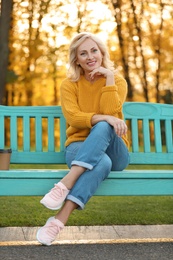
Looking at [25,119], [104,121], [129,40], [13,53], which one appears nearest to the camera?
[104,121]

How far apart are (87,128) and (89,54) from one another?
49 cm

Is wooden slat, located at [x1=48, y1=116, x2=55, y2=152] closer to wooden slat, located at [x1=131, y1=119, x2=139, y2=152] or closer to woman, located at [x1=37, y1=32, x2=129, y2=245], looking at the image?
woman, located at [x1=37, y1=32, x2=129, y2=245]

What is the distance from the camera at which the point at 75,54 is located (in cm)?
345

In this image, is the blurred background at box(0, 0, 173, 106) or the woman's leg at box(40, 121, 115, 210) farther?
the blurred background at box(0, 0, 173, 106)

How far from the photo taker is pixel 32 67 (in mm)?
15766

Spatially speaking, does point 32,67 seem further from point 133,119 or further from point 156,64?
point 133,119

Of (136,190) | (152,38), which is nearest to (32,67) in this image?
(152,38)

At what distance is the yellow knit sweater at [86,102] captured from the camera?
3225 millimetres

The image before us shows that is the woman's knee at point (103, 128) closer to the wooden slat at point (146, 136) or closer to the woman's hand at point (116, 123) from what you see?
the woman's hand at point (116, 123)

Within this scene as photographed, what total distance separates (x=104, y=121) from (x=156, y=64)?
43.3 feet

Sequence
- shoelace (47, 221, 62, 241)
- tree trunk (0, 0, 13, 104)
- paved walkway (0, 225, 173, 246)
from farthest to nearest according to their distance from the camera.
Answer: tree trunk (0, 0, 13, 104) < paved walkway (0, 225, 173, 246) < shoelace (47, 221, 62, 241)

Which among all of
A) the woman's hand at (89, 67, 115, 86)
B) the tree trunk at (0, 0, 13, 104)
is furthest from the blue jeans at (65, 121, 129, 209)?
the tree trunk at (0, 0, 13, 104)

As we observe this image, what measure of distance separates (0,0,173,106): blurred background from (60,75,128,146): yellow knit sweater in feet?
30.2

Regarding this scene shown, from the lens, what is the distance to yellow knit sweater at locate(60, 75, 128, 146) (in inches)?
127
